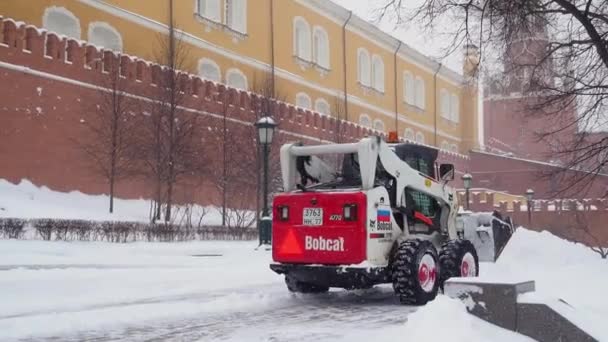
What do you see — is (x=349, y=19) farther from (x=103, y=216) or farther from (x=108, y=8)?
(x=103, y=216)

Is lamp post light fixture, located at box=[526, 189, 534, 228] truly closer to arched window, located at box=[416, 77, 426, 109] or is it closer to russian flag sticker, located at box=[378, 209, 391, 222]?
arched window, located at box=[416, 77, 426, 109]

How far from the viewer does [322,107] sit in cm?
4647

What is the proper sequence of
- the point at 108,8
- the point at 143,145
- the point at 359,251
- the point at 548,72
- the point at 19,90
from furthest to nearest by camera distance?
1. the point at 108,8
2. the point at 143,145
3. the point at 19,90
4. the point at 548,72
5. the point at 359,251

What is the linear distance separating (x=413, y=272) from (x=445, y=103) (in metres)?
58.3

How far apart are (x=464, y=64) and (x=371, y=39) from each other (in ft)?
123

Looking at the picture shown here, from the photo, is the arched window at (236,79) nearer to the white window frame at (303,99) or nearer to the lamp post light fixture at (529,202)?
the white window frame at (303,99)

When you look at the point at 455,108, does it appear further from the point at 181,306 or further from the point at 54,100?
the point at 181,306

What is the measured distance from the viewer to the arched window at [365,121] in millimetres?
49978

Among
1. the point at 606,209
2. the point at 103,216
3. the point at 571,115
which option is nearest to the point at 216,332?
the point at 571,115

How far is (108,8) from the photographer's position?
1201 inches

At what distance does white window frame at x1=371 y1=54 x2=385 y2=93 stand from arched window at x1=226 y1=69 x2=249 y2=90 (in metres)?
17.3

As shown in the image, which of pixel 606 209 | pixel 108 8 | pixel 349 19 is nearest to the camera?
pixel 108 8

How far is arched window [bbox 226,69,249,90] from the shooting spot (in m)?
37.9

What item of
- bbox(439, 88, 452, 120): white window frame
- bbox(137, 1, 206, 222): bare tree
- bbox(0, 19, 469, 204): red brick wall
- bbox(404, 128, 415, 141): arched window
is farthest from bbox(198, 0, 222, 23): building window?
bbox(439, 88, 452, 120): white window frame
